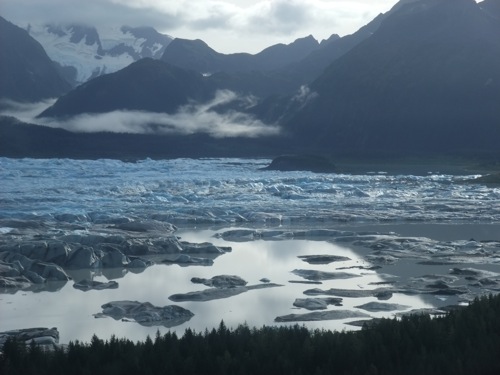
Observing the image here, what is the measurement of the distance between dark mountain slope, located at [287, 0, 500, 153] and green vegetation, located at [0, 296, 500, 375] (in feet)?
279

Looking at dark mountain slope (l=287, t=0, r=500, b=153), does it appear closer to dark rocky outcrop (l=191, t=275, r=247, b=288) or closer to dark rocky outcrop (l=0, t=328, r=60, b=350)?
dark rocky outcrop (l=191, t=275, r=247, b=288)

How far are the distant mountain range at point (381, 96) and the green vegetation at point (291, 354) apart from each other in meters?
79.7

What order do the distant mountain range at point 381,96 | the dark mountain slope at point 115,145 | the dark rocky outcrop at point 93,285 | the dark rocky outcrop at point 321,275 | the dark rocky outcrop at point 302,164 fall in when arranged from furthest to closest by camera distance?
the distant mountain range at point 381,96 < the dark mountain slope at point 115,145 < the dark rocky outcrop at point 302,164 < the dark rocky outcrop at point 321,275 < the dark rocky outcrop at point 93,285

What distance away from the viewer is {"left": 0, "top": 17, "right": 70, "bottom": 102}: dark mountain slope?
153 m

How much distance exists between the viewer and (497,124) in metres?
96.6

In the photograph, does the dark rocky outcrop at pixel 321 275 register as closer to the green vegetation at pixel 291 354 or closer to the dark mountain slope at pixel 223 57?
the green vegetation at pixel 291 354

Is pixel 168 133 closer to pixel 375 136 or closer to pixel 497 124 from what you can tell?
pixel 375 136

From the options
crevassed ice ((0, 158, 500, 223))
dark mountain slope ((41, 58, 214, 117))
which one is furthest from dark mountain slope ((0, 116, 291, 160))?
crevassed ice ((0, 158, 500, 223))

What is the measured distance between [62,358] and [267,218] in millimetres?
18762

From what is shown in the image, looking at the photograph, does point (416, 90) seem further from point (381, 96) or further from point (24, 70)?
point (24, 70)

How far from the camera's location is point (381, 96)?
10512 centimetres

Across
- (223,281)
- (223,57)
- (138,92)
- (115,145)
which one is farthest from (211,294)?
(223,57)

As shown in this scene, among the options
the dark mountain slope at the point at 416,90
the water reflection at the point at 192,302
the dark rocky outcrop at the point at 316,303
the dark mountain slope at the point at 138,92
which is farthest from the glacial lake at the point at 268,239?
the dark mountain slope at the point at 138,92

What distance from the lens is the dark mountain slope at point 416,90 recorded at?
98.2 metres
